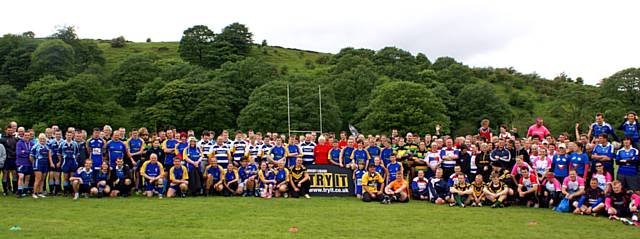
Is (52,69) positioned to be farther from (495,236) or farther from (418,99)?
(495,236)

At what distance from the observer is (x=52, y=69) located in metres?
70.1

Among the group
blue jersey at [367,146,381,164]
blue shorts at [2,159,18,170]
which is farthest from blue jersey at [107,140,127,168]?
blue jersey at [367,146,381,164]

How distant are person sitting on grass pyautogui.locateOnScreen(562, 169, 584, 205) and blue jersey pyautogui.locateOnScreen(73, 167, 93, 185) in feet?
37.2

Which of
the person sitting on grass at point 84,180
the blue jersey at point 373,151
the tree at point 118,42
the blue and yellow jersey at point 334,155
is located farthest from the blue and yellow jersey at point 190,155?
the tree at point 118,42

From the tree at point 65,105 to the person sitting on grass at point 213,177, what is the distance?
1881 inches

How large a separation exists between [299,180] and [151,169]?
3.87 m

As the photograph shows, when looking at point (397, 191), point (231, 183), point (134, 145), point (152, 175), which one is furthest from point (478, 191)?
point (134, 145)

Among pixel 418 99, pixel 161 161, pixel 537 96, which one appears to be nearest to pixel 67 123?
pixel 418 99

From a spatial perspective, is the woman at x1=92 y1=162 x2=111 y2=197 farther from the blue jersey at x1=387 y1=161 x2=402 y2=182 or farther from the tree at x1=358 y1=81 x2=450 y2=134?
the tree at x1=358 y1=81 x2=450 y2=134

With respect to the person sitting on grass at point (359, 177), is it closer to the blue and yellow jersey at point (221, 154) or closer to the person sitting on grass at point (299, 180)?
the person sitting on grass at point (299, 180)

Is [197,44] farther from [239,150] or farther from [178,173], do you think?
[178,173]

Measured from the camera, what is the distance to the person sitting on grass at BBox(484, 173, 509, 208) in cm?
1266

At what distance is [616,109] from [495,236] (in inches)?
2197

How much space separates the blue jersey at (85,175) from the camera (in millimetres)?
13336
